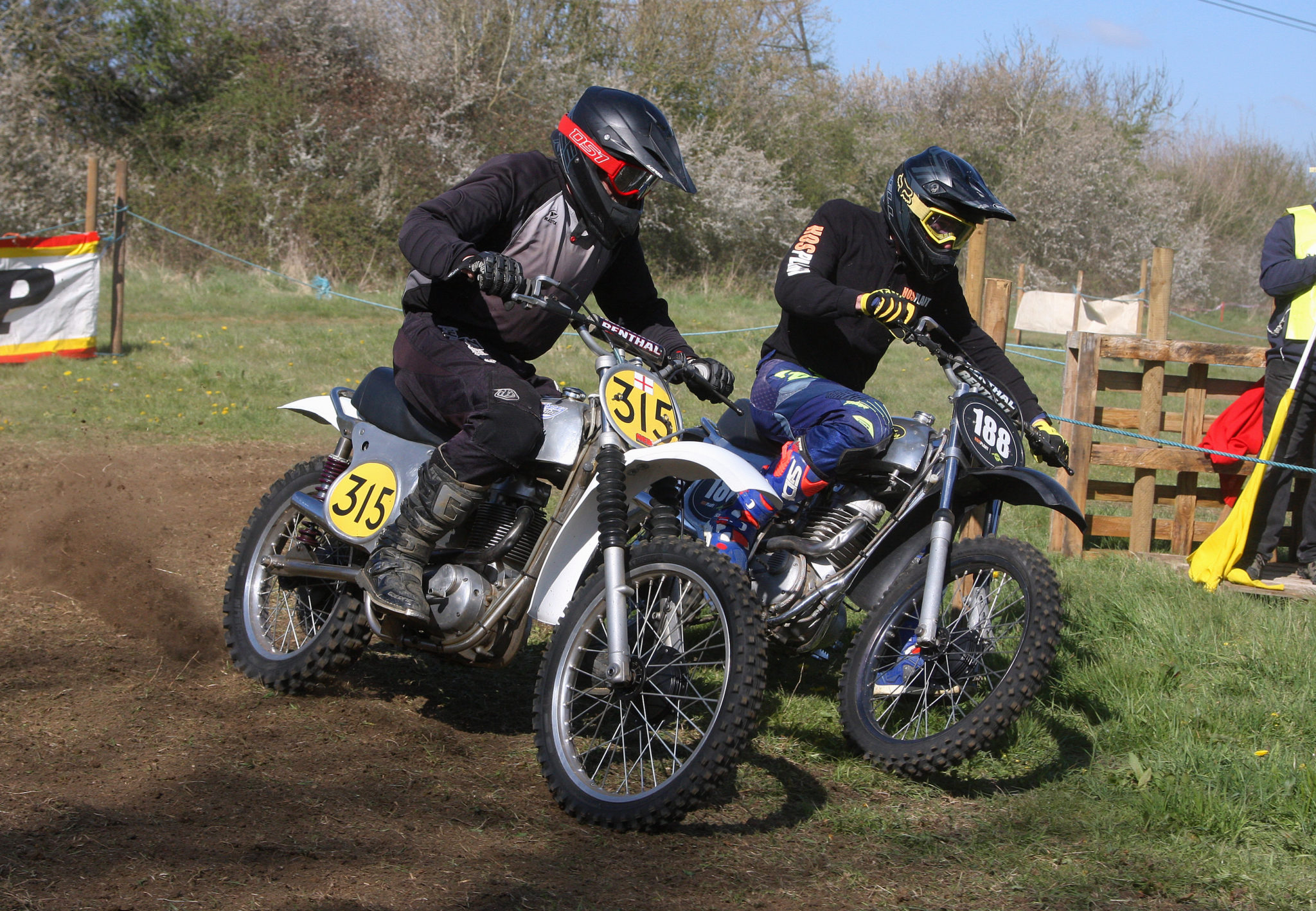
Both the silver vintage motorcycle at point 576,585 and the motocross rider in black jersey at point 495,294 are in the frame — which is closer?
the silver vintage motorcycle at point 576,585

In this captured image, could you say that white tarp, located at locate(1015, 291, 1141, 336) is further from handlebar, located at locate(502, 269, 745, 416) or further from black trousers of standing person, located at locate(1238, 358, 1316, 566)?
handlebar, located at locate(502, 269, 745, 416)

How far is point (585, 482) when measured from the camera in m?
3.76

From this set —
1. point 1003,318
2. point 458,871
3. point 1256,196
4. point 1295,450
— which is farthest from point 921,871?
point 1256,196

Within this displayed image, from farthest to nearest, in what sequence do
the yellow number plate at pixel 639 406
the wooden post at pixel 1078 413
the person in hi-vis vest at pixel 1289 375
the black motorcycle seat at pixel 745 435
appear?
the wooden post at pixel 1078 413 → the person in hi-vis vest at pixel 1289 375 → the black motorcycle seat at pixel 745 435 → the yellow number plate at pixel 639 406

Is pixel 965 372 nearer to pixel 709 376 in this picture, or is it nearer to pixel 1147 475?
pixel 709 376

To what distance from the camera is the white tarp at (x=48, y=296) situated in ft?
37.0

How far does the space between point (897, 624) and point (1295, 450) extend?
13.0 feet

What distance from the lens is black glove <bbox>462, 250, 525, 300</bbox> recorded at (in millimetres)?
3402

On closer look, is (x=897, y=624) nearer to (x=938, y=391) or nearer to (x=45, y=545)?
(x=45, y=545)

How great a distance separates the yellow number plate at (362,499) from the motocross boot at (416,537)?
177mm

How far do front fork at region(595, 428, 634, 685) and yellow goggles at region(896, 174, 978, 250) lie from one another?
1682 mm

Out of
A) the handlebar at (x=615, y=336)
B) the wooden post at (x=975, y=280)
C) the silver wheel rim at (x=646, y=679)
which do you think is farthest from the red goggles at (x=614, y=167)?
the wooden post at (x=975, y=280)

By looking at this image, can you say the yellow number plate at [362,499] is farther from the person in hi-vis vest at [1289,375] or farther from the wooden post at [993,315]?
the person in hi-vis vest at [1289,375]

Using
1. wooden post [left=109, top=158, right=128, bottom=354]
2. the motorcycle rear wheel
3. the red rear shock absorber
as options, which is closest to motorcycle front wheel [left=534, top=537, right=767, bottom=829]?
the motorcycle rear wheel
